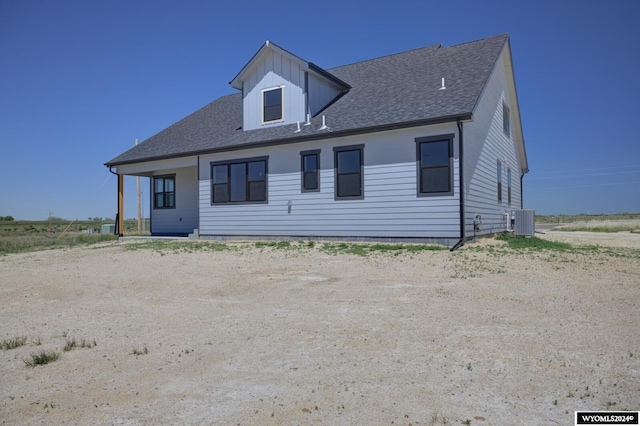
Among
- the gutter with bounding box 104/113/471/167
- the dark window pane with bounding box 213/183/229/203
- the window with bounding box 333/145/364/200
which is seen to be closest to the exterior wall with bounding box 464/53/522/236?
the gutter with bounding box 104/113/471/167

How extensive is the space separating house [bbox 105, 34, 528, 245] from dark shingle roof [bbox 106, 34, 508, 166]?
66mm

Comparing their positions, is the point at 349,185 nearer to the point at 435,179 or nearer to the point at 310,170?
the point at 310,170

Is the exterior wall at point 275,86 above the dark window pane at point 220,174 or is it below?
above

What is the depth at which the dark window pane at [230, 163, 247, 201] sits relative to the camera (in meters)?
17.2

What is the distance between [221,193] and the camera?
17.8m

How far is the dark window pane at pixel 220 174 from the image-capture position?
17812 mm

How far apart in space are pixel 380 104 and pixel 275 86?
4.16 m

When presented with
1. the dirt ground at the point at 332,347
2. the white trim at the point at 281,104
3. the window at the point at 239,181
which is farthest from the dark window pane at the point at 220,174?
the dirt ground at the point at 332,347

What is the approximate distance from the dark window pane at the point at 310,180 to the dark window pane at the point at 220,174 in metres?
3.77

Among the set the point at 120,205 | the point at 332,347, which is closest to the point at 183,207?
the point at 120,205

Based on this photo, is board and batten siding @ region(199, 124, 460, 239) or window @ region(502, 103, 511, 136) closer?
board and batten siding @ region(199, 124, 460, 239)

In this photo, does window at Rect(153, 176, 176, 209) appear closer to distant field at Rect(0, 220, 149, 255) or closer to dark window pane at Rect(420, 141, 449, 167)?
distant field at Rect(0, 220, 149, 255)

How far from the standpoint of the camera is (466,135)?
13.4m

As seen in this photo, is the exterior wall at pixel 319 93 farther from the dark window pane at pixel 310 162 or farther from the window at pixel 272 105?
the dark window pane at pixel 310 162
